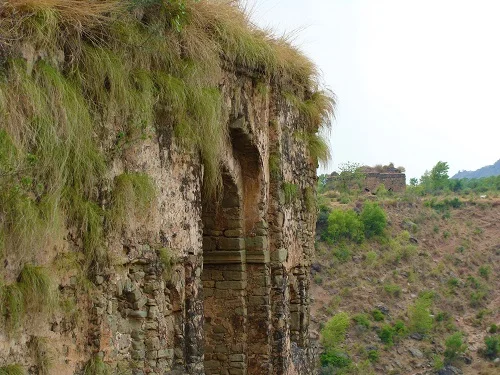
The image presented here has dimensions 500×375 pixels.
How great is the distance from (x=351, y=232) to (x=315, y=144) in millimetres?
26505

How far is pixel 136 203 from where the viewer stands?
5.56 metres

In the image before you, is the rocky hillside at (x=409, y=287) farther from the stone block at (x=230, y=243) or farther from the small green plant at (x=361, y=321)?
the stone block at (x=230, y=243)

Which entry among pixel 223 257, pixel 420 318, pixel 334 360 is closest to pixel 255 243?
pixel 223 257

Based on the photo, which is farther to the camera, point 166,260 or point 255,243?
Answer: point 255,243

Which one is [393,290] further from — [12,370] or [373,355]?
[12,370]

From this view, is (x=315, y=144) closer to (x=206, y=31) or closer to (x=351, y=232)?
(x=206, y=31)

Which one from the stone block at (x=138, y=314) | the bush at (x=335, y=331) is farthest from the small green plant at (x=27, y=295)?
the bush at (x=335, y=331)

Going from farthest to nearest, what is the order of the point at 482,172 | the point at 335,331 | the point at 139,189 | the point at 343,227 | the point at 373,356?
the point at 482,172, the point at 343,227, the point at 335,331, the point at 373,356, the point at 139,189

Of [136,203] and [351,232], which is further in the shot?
[351,232]

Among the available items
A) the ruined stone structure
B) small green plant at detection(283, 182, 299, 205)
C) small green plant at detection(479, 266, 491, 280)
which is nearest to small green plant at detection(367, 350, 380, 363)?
small green plant at detection(479, 266, 491, 280)

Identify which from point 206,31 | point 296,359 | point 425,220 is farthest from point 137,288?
point 425,220

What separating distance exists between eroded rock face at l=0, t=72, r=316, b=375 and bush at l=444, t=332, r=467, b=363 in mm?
20907

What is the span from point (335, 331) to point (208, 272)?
70.7ft

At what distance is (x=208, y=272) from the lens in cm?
855
